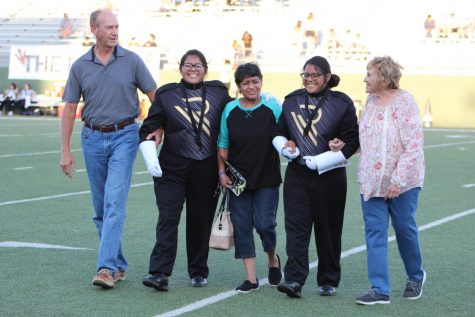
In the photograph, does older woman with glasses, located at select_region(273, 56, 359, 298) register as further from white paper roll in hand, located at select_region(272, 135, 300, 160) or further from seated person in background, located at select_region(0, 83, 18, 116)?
seated person in background, located at select_region(0, 83, 18, 116)

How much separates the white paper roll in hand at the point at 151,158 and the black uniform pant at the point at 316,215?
845 millimetres

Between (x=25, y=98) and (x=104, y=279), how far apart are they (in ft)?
107

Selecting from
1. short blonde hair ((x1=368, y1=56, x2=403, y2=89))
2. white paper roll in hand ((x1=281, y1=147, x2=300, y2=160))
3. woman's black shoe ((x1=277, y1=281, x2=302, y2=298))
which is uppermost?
short blonde hair ((x1=368, y1=56, x2=403, y2=89))

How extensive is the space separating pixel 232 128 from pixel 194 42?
113 feet

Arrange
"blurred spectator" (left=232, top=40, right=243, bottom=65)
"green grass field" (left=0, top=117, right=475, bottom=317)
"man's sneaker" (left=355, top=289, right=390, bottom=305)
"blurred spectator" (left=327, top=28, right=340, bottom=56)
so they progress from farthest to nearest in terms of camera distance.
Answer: "blurred spectator" (left=232, top=40, right=243, bottom=65) < "blurred spectator" (left=327, top=28, right=340, bottom=56) < "man's sneaker" (left=355, top=289, right=390, bottom=305) < "green grass field" (left=0, top=117, right=475, bottom=317)

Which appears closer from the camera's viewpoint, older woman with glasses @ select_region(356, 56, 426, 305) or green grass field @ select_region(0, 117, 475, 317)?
green grass field @ select_region(0, 117, 475, 317)

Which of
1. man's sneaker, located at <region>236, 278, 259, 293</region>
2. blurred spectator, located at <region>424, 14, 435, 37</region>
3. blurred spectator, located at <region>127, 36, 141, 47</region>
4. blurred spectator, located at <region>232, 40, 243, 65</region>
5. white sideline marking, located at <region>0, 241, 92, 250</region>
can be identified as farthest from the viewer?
blurred spectator, located at <region>127, 36, 141, 47</region>

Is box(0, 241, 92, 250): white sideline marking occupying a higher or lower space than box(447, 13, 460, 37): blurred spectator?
higher

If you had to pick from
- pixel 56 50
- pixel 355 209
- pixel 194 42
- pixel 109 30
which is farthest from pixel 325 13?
pixel 109 30

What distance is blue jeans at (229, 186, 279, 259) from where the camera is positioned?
7777 millimetres

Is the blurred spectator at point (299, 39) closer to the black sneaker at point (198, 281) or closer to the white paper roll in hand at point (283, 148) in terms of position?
the black sneaker at point (198, 281)

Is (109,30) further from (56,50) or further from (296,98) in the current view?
(56,50)

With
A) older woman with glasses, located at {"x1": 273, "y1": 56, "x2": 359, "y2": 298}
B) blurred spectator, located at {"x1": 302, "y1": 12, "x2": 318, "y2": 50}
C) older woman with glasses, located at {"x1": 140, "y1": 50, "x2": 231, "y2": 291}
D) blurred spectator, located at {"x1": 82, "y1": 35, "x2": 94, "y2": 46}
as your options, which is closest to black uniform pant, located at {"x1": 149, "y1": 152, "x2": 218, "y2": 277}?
older woman with glasses, located at {"x1": 140, "y1": 50, "x2": 231, "y2": 291}

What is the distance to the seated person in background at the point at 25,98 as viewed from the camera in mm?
39406
